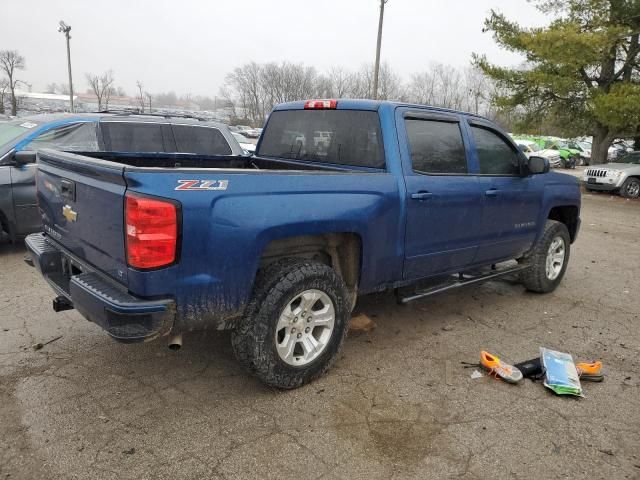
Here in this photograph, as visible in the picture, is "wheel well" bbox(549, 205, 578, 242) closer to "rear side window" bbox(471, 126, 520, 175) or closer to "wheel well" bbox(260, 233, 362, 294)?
"rear side window" bbox(471, 126, 520, 175)

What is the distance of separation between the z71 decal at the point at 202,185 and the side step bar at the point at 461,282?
191cm

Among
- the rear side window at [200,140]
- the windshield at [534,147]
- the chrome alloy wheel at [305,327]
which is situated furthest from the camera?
the windshield at [534,147]

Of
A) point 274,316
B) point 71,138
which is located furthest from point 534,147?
point 274,316

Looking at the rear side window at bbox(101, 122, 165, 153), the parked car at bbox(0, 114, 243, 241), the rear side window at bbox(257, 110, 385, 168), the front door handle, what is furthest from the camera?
the rear side window at bbox(101, 122, 165, 153)

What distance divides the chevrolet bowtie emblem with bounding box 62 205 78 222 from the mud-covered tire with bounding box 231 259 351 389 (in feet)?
3.90

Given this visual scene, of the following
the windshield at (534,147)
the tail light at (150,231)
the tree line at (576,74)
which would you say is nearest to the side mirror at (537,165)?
the tail light at (150,231)

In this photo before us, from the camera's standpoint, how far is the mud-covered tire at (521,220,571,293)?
17.8 feet

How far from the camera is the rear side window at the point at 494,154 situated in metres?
4.55

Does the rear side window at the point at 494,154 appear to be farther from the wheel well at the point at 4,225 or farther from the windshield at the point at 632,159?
the windshield at the point at 632,159

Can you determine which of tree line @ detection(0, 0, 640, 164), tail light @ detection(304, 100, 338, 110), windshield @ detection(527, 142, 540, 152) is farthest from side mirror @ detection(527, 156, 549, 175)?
windshield @ detection(527, 142, 540, 152)

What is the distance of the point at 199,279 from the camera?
2.73 m

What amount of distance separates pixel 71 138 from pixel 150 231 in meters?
4.67

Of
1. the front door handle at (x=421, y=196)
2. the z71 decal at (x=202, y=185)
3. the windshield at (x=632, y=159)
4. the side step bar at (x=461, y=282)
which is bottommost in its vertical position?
the side step bar at (x=461, y=282)

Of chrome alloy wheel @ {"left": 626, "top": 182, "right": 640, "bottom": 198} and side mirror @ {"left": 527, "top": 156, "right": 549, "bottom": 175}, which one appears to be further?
chrome alloy wheel @ {"left": 626, "top": 182, "right": 640, "bottom": 198}
